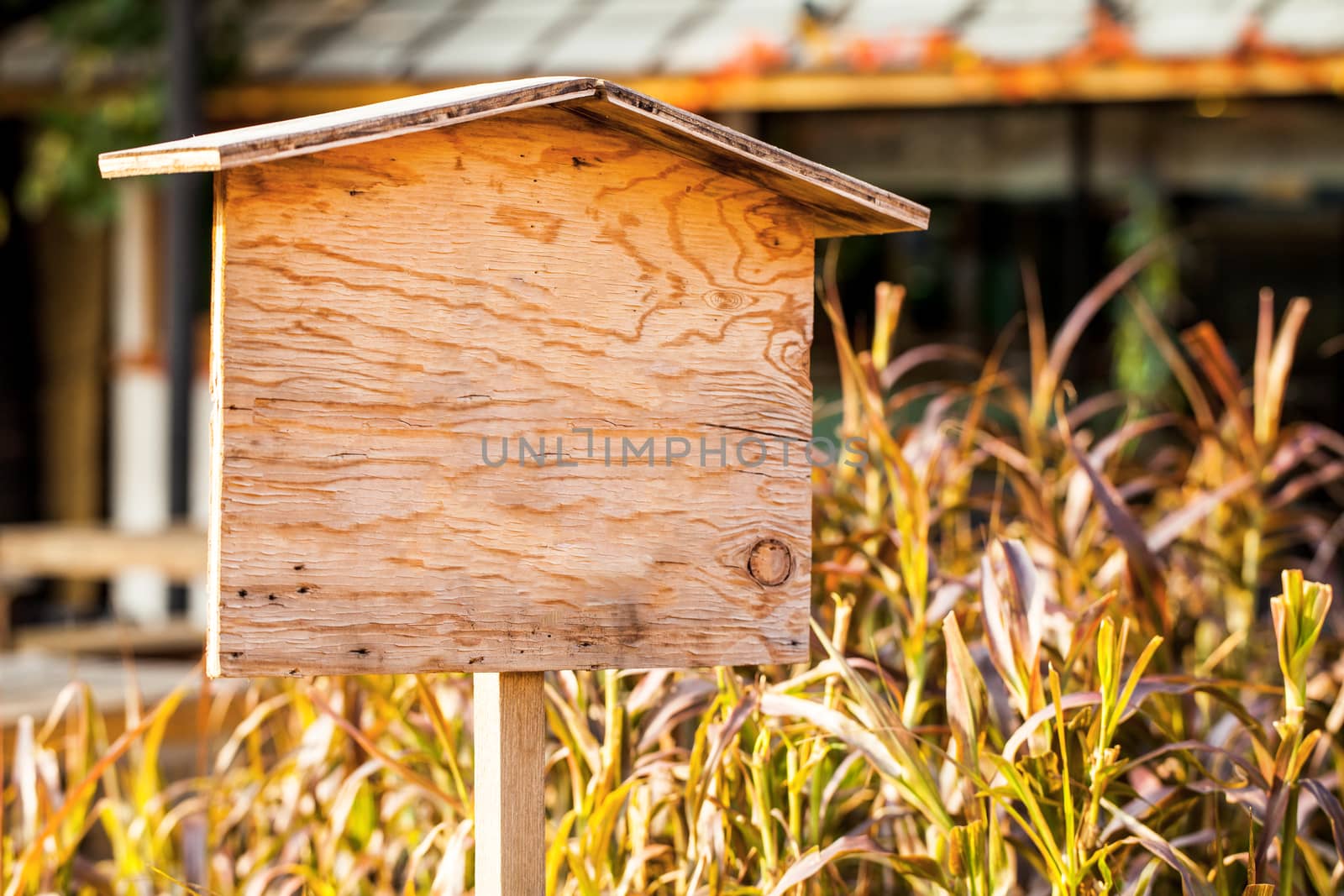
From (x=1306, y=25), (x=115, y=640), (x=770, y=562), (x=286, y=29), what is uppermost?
(x=286, y=29)

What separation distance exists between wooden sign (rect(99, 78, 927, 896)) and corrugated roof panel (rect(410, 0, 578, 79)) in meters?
3.83

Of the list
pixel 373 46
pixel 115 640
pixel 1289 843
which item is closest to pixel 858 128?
pixel 373 46

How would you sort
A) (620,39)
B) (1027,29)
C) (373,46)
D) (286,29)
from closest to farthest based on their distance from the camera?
(1027,29) → (620,39) → (373,46) → (286,29)

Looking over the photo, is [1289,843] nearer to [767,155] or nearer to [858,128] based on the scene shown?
[767,155]

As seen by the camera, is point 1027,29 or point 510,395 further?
point 1027,29

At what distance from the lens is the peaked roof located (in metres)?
1.11

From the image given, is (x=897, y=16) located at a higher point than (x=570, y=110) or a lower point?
higher

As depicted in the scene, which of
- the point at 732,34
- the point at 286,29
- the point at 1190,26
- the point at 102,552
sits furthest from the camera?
the point at 286,29

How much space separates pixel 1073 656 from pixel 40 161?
5.31 metres

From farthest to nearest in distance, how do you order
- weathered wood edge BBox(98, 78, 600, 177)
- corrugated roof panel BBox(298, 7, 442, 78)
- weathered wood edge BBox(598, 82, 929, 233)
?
corrugated roof panel BBox(298, 7, 442, 78) → weathered wood edge BBox(598, 82, 929, 233) → weathered wood edge BBox(98, 78, 600, 177)

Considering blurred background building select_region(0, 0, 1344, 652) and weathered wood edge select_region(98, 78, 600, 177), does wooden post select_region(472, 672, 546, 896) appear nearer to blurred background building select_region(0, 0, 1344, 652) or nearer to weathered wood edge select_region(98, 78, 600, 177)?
weathered wood edge select_region(98, 78, 600, 177)

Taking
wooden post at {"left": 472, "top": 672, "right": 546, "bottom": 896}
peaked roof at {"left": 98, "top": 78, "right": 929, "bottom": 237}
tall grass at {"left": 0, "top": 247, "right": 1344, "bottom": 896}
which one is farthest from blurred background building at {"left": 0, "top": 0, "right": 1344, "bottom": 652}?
peaked roof at {"left": 98, "top": 78, "right": 929, "bottom": 237}

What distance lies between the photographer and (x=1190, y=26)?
14.3 ft

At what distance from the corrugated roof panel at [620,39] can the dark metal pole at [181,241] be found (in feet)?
3.74
